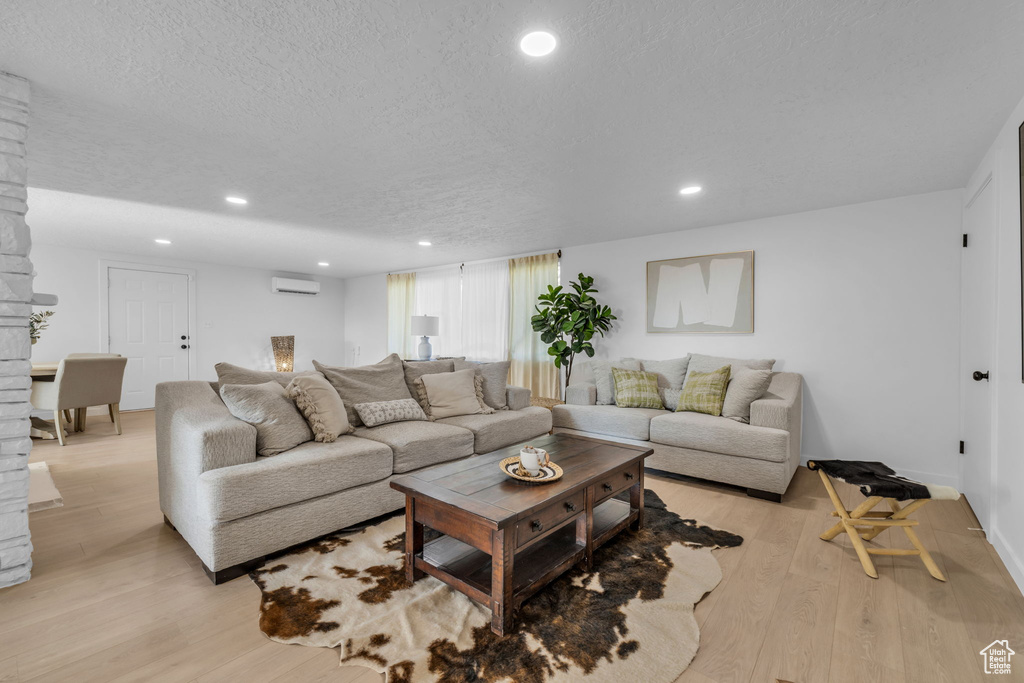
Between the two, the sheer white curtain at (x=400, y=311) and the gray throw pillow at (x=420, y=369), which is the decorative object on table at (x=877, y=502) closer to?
the gray throw pillow at (x=420, y=369)

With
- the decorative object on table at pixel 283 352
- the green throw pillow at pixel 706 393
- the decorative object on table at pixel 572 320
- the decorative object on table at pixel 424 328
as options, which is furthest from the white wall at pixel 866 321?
the decorative object on table at pixel 283 352

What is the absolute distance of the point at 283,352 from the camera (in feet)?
26.1

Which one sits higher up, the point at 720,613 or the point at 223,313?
the point at 223,313

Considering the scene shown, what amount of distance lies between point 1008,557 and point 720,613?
1599mm

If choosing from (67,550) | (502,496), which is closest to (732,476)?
(502,496)

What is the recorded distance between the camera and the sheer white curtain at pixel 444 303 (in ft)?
22.6

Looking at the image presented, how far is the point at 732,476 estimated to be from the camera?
3318 mm

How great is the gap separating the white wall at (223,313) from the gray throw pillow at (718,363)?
6.85 metres

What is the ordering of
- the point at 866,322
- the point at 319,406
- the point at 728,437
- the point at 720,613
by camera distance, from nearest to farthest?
1. the point at 720,613
2. the point at 319,406
3. the point at 728,437
4. the point at 866,322

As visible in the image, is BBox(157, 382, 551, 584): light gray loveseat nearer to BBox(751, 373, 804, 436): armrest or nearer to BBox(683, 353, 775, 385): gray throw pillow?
BBox(751, 373, 804, 436): armrest

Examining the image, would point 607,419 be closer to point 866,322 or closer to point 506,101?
point 866,322

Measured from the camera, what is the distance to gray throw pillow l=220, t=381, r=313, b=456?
8.18ft

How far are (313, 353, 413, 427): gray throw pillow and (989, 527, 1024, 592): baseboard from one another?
357cm

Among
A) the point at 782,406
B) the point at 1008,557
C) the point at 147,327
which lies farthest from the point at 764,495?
the point at 147,327
